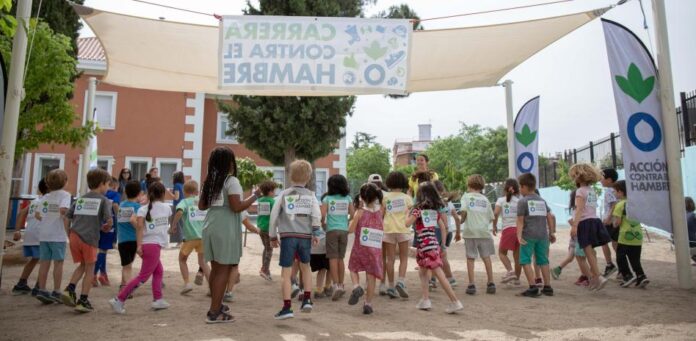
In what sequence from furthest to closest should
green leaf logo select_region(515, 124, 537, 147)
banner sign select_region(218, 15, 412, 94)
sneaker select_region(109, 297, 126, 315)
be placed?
1. green leaf logo select_region(515, 124, 537, 147)
2. banner sign select_region(218, 15, 412, 94)
3. sneaker select_region(109, 297, 126, 315)

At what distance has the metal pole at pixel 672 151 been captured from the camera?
618cm

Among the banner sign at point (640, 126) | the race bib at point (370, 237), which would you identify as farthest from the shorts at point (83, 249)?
the banner sign at point (640, 126)

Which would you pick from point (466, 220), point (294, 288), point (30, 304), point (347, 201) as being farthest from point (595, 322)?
point (30, 304)

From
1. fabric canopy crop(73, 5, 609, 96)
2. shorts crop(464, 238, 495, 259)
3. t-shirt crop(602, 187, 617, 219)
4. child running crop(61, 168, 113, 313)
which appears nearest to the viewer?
child running crop(61, 168, 113, 313)

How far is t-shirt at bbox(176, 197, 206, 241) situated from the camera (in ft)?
19.5

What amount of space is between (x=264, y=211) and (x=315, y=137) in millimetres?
10116

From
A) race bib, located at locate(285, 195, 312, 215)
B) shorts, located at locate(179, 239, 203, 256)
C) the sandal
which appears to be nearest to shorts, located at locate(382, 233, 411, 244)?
race bib, located at locate(285, 195, 312, 215)

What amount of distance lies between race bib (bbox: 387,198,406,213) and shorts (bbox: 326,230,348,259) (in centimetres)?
75

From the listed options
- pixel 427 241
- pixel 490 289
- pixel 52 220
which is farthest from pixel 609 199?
pixel 52 220

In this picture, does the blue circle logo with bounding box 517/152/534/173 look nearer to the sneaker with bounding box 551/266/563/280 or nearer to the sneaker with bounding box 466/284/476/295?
the sneaker with bounding box 551/266/563/280

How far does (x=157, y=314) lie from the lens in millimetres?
4762

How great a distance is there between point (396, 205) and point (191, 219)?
276 cm

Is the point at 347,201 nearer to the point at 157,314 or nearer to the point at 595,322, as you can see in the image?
the point at 157,314

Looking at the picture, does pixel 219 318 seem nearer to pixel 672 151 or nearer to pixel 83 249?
pixel 83 249
